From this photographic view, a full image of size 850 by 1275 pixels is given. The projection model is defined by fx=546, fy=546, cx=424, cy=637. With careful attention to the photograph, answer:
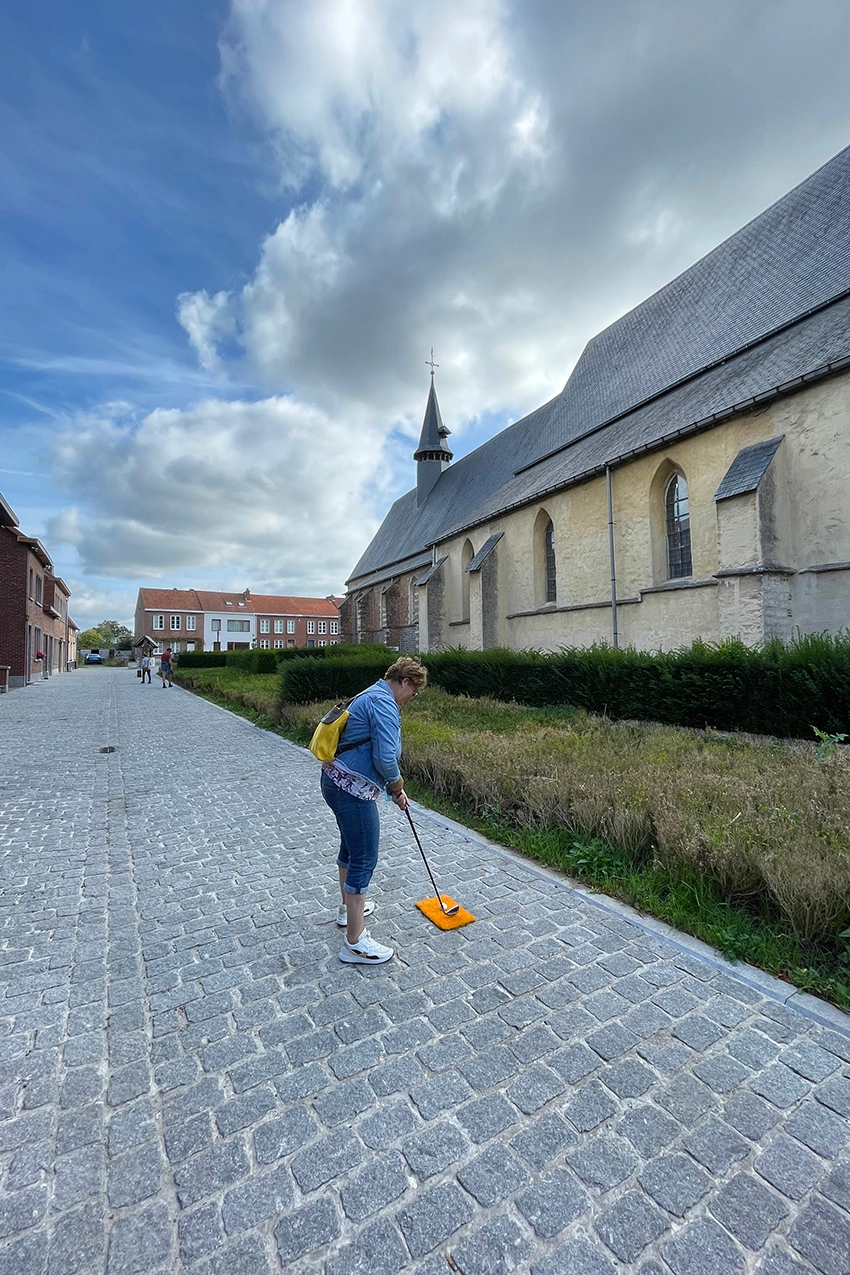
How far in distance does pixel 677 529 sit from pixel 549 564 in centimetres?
503

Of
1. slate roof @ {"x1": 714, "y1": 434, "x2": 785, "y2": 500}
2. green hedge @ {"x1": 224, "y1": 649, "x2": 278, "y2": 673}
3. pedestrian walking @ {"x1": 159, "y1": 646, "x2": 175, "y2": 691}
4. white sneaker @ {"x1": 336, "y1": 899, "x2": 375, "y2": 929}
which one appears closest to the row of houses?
pedestrian walking @ {"x1": 159, "y1": 646, "x2": 175, "y2": 691}

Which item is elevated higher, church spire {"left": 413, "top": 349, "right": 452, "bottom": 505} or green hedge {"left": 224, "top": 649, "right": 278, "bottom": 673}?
church spire {"left": 413, "top": 349, "right": 452, "bottom": 505}

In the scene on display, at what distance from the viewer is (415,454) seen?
114ft

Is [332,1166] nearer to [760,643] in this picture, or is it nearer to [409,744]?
[409,744]

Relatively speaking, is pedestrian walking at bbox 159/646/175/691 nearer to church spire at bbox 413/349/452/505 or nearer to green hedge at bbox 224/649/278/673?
green hedge at bbox 224/649/278/673

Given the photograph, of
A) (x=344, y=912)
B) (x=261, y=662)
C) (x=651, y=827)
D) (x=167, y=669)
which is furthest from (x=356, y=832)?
(x=167, y=669)

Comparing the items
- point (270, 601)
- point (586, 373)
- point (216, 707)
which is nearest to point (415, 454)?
point (586, 373)

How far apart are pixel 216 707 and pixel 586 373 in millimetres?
17945

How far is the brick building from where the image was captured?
64312 mm

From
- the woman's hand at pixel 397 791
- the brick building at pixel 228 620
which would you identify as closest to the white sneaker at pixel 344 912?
the woman's hand at pixel 397 791

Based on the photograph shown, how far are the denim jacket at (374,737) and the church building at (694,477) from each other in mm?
9380

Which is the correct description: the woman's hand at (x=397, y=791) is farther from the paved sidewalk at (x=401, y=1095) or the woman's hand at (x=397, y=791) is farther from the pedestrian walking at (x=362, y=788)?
the paved sidewalk at (x=401, y=1095)

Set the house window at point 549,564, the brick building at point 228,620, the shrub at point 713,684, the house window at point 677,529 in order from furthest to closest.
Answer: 1. the brick building at point 228,620
2. the house window at point 549,564
3. the house window at point 677,529
4. the shrub at point 713,684

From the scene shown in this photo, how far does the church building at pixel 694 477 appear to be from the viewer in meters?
10.1
